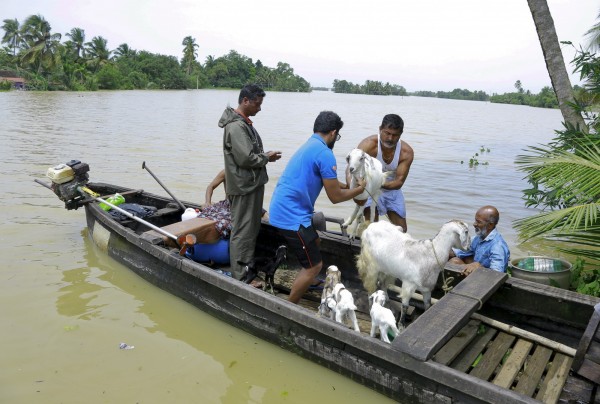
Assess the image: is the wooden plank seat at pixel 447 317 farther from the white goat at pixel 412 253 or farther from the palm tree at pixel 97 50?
the palm tree at pixel 97 50

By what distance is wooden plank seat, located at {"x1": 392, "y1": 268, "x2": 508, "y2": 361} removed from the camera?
346 cm

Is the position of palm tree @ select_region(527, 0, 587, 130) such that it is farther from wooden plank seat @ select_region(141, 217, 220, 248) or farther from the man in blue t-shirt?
wooden plank seat @ select_region(141, 217, 220, 248)

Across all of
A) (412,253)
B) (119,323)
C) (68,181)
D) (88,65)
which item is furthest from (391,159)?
(88,65)

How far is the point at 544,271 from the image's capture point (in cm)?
548

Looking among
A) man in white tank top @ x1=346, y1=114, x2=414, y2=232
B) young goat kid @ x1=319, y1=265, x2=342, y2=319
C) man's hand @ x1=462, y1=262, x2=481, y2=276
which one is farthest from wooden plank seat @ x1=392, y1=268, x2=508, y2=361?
man in white tank top @ x1=346, y1=114, x2=414, y2=232

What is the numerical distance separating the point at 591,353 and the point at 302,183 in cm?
254

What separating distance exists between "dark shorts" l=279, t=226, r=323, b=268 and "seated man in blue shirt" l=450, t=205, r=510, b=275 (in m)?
1.49

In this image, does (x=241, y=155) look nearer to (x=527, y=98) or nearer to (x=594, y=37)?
(x=594, y=37)

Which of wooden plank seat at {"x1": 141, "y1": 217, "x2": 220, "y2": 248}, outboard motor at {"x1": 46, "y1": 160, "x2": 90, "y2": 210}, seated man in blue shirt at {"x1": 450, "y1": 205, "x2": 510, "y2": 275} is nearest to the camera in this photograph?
seated man in blue shirt at {"x1": 450, "y1": 205, "x2": 510, "y2": 275}

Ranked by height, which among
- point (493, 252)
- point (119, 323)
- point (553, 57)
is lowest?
point (119, 323)

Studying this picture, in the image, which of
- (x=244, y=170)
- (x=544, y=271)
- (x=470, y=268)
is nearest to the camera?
(x=470, y=268)

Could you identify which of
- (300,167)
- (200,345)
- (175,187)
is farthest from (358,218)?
(175,187)

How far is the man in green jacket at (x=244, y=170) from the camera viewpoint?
4.88 metres

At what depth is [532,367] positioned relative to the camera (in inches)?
154
